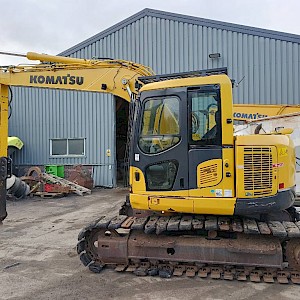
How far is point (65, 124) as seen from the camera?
19.0 m

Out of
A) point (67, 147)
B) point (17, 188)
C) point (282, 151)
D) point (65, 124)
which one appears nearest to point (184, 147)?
point (282, 151)

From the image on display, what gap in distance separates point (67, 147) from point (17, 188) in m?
5.97

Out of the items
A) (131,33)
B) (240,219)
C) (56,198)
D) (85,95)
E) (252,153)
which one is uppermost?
(131,33)

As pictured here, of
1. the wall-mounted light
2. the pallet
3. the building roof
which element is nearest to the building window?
the pallet

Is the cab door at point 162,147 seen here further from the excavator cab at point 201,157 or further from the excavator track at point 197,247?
the excavator track at point 197,247

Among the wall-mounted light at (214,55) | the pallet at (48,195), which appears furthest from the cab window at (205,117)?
the wall-mounted light at (214,55)

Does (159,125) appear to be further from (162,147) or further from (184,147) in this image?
(184,147)

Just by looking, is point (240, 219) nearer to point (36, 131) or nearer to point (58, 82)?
point (58, 82)

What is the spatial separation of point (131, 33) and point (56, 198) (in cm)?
929

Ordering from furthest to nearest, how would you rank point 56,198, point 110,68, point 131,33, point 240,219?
1. point 131,33
2. point 56,198
3. point 110,68
4. point 240,219

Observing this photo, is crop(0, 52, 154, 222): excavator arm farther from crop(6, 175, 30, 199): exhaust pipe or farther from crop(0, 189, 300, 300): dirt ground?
crop(6, 175, 30, 199): exhaust pipe

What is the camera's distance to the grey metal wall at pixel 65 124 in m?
18.3

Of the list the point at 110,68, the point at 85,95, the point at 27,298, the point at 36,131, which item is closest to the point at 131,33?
the point at 85,95

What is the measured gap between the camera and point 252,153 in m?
4.95
